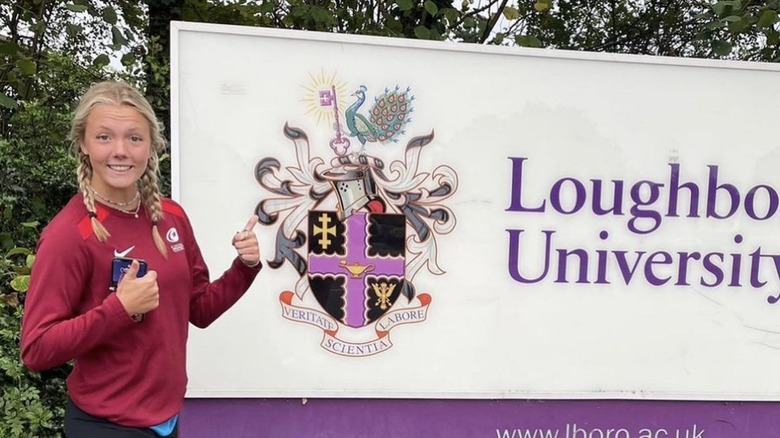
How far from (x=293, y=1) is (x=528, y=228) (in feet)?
6.59

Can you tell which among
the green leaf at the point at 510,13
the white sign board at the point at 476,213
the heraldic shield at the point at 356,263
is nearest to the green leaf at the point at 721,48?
the white sign board at the point at 476,213

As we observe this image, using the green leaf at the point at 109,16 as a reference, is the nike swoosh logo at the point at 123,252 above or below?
below

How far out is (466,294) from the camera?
7.63 feet

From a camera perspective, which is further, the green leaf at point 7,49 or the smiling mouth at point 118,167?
the green leaf at point 7,49

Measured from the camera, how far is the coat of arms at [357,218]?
2.22 metres

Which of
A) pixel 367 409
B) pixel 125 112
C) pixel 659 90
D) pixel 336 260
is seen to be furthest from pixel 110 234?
pixel 659 90

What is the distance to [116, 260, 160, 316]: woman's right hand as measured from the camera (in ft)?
4.34

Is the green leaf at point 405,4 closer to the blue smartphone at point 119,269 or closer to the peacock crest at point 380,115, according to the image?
the peacock crest at point 380,115

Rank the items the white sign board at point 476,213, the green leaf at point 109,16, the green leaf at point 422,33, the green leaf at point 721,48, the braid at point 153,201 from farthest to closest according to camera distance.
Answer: the green leaf at point 422,33 → the green leaf at point 721,48 → the green leaf at point 109,16 → the white sign board at point 476,213 → the braid at point 153,201

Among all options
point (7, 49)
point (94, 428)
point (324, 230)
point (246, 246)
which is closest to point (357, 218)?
point (324, 230)

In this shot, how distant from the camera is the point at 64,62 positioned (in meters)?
2.81

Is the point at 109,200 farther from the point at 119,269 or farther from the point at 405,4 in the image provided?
the point at 405,4

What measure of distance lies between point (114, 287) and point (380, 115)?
3.84 feet

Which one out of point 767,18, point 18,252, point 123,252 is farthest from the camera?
point 767,18
